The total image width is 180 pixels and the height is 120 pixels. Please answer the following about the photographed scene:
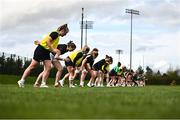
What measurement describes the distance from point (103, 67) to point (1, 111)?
23.1 meters

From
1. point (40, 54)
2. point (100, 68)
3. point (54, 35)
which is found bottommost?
point (40, 54)

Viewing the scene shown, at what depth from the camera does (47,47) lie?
14.9 m

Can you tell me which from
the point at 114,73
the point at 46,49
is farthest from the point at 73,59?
the point at 114,73

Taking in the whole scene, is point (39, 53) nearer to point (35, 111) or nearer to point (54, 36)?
point (54, 36)

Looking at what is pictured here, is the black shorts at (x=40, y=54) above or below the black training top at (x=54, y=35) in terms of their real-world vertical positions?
below

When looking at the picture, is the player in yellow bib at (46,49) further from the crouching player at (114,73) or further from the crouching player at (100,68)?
the crouching player at (114,73)

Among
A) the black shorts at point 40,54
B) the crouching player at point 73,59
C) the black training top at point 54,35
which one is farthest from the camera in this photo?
the crouching player at point 73,59

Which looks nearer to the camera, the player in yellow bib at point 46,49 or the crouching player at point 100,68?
the player in yellow bib at point 46,49

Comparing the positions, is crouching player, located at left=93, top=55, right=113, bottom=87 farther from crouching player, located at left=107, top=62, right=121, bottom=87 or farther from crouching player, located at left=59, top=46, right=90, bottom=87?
crouching player, located at left=107, top=62, right=121, bottom=87

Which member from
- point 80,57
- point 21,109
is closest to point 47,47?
point 80,57

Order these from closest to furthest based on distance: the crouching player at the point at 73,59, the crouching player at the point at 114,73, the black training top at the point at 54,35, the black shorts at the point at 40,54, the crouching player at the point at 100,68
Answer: the black training top at the point at 54,35
the black shorts at the point at 40,54
the crouching player at the point at 73,59
the crouching player at the point at 100,68
the crouching player at the point at 114,73

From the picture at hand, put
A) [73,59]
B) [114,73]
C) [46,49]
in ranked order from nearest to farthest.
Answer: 1. [46,49]
2. [73,59]
3. [114,73]

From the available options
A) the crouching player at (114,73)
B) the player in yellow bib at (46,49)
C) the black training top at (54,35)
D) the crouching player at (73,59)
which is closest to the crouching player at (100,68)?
the crouching player at (73,59)

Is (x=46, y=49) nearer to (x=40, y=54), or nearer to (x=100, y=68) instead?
(x=40, y=54)
